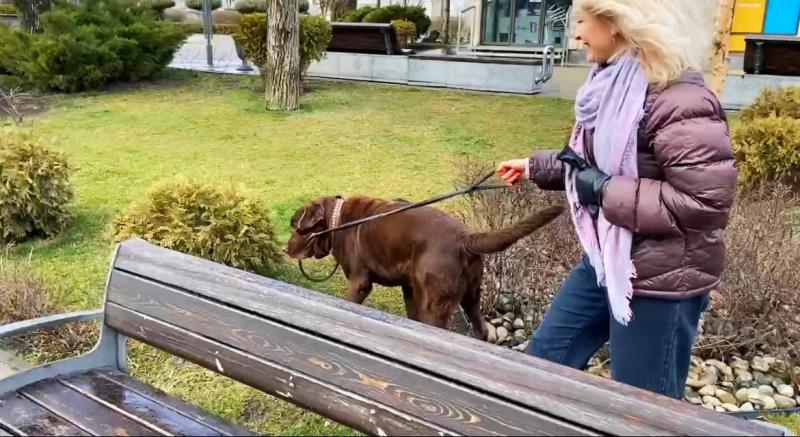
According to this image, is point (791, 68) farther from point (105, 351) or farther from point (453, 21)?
point (453, 21)

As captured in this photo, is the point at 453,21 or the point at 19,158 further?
the point at 453,21

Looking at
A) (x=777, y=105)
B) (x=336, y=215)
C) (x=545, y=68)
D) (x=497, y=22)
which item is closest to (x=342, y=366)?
(x=336, y=215)

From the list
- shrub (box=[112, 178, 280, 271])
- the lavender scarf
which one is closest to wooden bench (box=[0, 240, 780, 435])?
the lavender scarf

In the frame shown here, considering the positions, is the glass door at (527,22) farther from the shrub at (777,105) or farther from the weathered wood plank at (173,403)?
the weathered wood plank at (173,403)

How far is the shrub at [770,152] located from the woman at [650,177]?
4541 mm

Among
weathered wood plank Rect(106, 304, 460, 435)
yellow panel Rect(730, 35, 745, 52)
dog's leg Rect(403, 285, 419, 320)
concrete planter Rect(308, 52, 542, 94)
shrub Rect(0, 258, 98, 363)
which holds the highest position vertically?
yellow panel Rect(730, 35, 745, 52)

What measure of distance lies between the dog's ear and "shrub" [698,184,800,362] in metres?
2.27

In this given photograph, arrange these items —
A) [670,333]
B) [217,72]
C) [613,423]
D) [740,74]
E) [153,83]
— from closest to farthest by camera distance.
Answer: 1. [613,423]
2. [670,333]
3. [740,74]
4. [153,83]
5. [217,72]

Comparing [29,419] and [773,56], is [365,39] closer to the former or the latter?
[773,56]

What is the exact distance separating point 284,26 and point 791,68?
870cm

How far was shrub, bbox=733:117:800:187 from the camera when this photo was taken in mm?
→ 6367

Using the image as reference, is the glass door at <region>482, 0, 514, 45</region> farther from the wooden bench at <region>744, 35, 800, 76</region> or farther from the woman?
the woman

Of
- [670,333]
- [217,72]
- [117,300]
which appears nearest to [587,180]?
[670,333]

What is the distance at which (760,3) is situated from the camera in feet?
68.1
